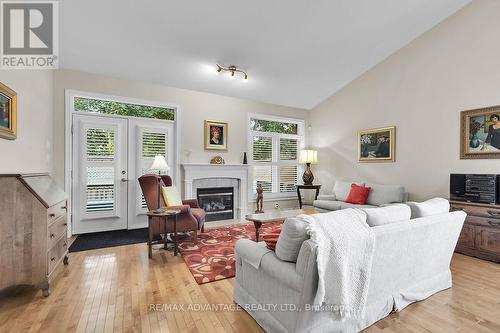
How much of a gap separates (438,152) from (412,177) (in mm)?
601

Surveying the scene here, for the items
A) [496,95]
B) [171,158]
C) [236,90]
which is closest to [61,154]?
[171,158]

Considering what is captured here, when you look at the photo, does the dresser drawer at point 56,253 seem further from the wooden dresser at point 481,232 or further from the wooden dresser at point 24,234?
the wooden dresser at point 481,232

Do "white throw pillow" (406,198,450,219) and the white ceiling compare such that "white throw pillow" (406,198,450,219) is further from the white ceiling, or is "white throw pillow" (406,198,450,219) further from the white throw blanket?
the white ceiling

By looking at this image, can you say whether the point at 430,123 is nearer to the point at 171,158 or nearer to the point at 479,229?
the point at 479,229

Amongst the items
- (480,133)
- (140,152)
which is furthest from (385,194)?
(140,152)

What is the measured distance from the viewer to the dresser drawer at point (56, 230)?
235cm

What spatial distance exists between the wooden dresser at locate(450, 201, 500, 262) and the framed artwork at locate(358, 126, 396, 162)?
1.56 metres

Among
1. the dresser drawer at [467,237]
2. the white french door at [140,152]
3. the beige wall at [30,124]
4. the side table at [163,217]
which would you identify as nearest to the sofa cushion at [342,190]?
the dresser drawer at [467,237]

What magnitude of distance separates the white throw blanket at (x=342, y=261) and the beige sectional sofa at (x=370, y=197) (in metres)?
3.18

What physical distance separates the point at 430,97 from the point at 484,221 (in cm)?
215

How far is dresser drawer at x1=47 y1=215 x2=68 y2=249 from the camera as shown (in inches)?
92.7

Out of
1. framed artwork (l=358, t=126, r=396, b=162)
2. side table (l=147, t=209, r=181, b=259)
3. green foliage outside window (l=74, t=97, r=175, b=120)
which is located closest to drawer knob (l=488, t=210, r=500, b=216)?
framed artwork (l=358, t=126, r=396, b=162)

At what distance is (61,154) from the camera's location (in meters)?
4.02

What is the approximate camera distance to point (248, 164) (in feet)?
18.6
